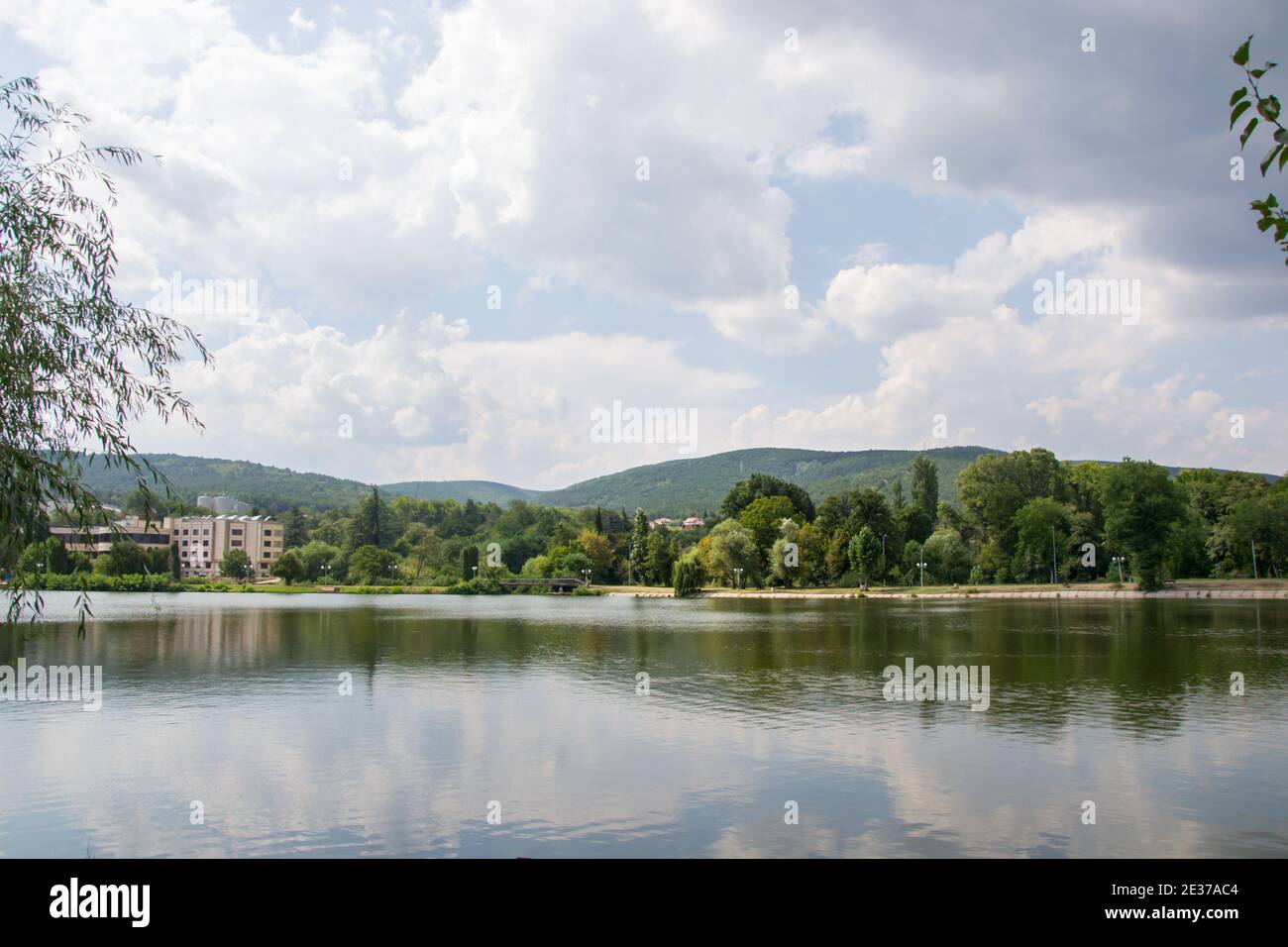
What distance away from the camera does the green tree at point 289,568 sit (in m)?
136

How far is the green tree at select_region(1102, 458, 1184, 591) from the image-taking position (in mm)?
83750

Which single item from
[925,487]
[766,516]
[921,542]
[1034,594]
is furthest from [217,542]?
[1034,594]

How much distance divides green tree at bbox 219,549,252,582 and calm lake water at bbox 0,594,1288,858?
375 feet

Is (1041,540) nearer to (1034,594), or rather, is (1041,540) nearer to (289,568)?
(1034,594)

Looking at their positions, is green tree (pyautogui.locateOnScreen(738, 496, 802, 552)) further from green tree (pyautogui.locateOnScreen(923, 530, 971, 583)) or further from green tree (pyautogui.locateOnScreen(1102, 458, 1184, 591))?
green tree (pyautogui.locateOnScreen(1102, 458, 1184, 591))

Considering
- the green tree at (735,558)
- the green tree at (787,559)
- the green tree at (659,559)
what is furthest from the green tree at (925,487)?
the green tree at (659,559)

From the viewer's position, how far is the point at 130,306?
413 inches

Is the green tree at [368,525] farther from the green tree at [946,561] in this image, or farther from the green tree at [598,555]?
the green tree at [946,561]

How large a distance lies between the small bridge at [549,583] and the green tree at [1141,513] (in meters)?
72.0

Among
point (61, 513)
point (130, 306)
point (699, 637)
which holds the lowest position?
point (699, 637)

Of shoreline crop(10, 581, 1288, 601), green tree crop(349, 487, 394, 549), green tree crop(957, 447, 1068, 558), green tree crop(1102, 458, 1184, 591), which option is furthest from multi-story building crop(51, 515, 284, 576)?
green tree crop(1102, 458, 1184, 591)

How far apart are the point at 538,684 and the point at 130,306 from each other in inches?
755
